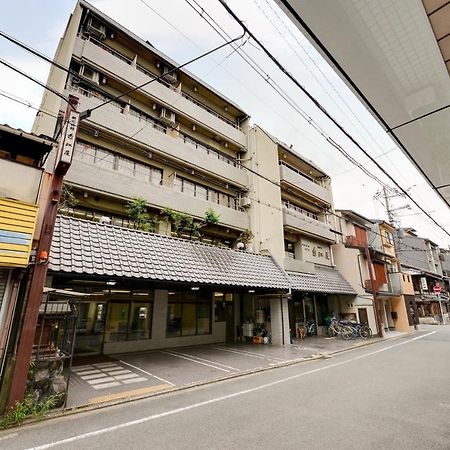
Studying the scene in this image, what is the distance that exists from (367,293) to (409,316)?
8739 millimetres

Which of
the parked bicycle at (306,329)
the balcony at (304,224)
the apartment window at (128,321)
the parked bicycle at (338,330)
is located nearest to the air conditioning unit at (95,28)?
the apartment window at (128,321)

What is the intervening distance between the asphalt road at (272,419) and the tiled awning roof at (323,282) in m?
8.30

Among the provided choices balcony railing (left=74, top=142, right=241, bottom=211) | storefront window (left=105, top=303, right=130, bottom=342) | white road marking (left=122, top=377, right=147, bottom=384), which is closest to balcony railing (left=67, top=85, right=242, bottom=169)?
balcony railing (left=74, top=142, right=241, bottom=211)

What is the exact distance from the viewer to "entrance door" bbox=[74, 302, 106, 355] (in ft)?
40.3

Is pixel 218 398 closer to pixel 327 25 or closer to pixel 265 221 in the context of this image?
pixel 327 25

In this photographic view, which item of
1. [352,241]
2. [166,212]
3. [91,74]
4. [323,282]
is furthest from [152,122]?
[352,241]

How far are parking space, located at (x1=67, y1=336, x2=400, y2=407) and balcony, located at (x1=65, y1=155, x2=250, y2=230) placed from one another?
7656mm

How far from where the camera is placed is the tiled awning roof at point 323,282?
17.1 m

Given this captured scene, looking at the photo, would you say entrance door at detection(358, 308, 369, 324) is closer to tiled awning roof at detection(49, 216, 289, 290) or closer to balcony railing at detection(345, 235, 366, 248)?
balcony railing at detection(345, 235, 366, 248)

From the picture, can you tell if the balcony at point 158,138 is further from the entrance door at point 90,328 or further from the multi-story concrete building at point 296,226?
the entrance door at point 90,328

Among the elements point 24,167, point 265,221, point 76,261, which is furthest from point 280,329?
point 24,167

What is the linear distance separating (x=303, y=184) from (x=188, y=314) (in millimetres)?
14310

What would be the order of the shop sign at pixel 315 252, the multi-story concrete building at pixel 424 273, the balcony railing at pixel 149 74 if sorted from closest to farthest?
the balcony railing at pixel 149 74 → the shop sign at pixel 315 252 → the multi-story concrete building at pixel 424 273

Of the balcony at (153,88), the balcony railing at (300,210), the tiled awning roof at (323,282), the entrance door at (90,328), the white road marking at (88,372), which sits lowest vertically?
the white road marking at (88,372)
